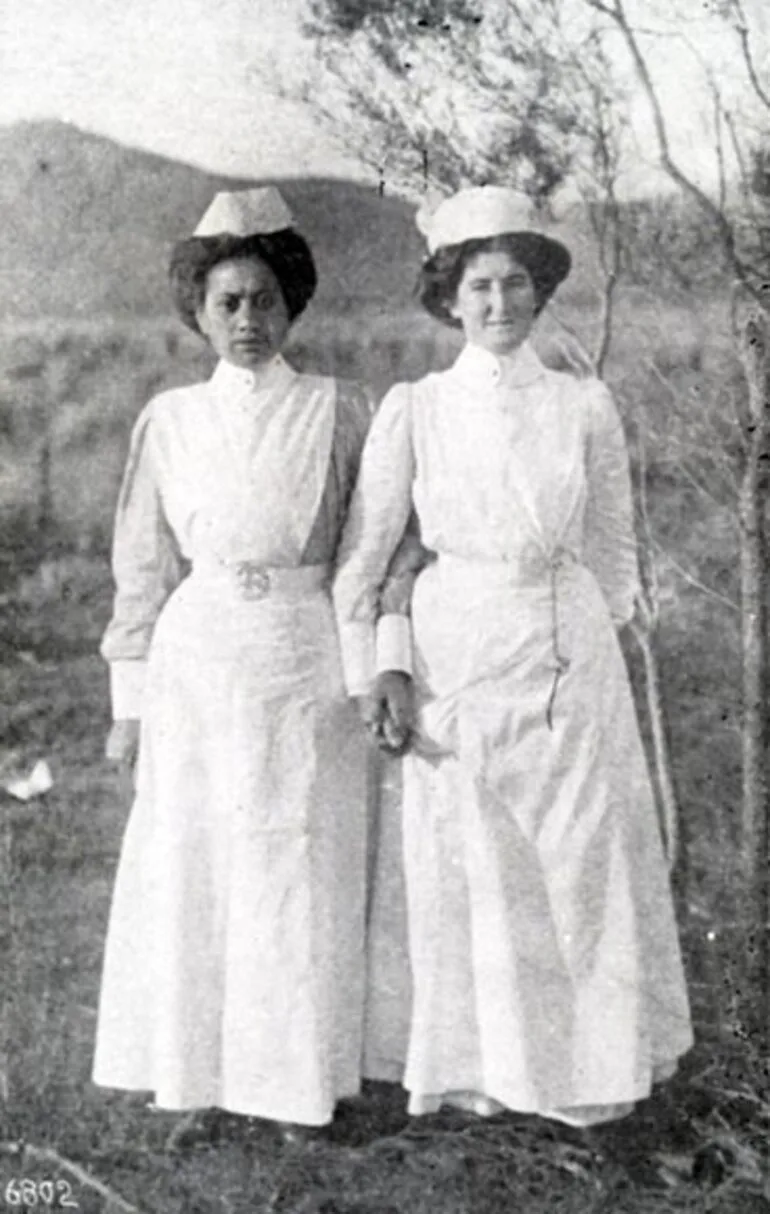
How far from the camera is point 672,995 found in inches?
124

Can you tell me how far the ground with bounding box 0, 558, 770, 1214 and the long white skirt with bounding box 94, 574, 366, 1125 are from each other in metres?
0.12

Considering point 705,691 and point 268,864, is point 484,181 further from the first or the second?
point 268,864

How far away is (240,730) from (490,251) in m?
0.98

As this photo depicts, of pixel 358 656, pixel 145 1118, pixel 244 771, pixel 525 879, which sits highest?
pixel 358 656

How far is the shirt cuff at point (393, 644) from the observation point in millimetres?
3123

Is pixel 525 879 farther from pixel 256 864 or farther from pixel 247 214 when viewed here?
pixel 247 214

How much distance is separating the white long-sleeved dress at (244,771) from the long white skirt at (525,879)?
0.40 ft

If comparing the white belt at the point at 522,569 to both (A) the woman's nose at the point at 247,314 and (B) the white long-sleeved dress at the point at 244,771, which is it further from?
(A) the woman's nose at the point at 247,314

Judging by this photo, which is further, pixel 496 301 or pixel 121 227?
pixel 121 227

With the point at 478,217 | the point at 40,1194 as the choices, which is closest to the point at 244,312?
the point at 478,217

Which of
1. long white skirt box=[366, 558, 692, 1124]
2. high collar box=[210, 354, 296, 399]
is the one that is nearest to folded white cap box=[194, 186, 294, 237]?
high collar box=[210, 354, 296, 399]

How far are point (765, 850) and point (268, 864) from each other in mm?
910

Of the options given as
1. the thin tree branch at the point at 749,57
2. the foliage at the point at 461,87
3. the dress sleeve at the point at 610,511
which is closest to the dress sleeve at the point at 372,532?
the dress sleeve at the point at 610,511

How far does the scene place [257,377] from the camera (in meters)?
3.20
